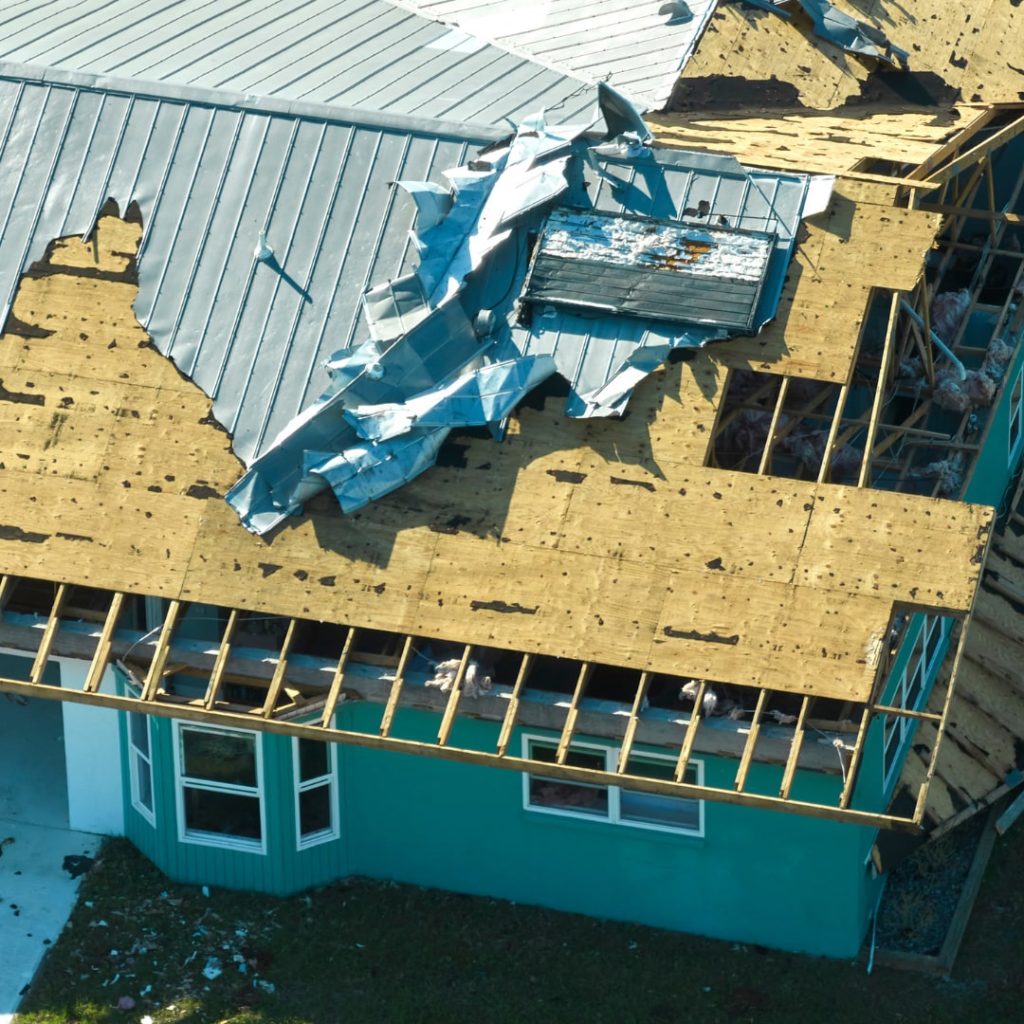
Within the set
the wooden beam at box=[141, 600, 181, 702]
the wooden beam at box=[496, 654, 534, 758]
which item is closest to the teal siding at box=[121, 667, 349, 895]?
the wooden beam at box=[141, 600, 181, 702]

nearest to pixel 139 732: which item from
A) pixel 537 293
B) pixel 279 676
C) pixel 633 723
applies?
pixel 279 676

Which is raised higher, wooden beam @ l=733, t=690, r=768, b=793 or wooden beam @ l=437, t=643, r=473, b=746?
→ wooden beam @ l=733, t=690, r=768, b=793

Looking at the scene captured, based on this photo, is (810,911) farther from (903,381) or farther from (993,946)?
(903,381)

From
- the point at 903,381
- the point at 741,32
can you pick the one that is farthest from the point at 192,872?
the point at 741,32

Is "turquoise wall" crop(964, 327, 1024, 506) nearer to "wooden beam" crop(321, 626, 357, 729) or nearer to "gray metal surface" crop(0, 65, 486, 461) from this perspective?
"gray metal surface" crop(0, 65, 486, 461)

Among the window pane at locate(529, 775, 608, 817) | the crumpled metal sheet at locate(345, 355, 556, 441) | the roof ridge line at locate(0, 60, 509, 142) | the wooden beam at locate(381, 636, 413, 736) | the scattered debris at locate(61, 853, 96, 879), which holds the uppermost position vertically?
the roof ridge line at locate(0, 60, 509, 142)

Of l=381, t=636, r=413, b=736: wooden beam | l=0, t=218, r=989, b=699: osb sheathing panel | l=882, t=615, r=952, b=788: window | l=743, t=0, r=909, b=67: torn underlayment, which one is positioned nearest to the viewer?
l=381, t=636, r=413, b=736: wooden beam
